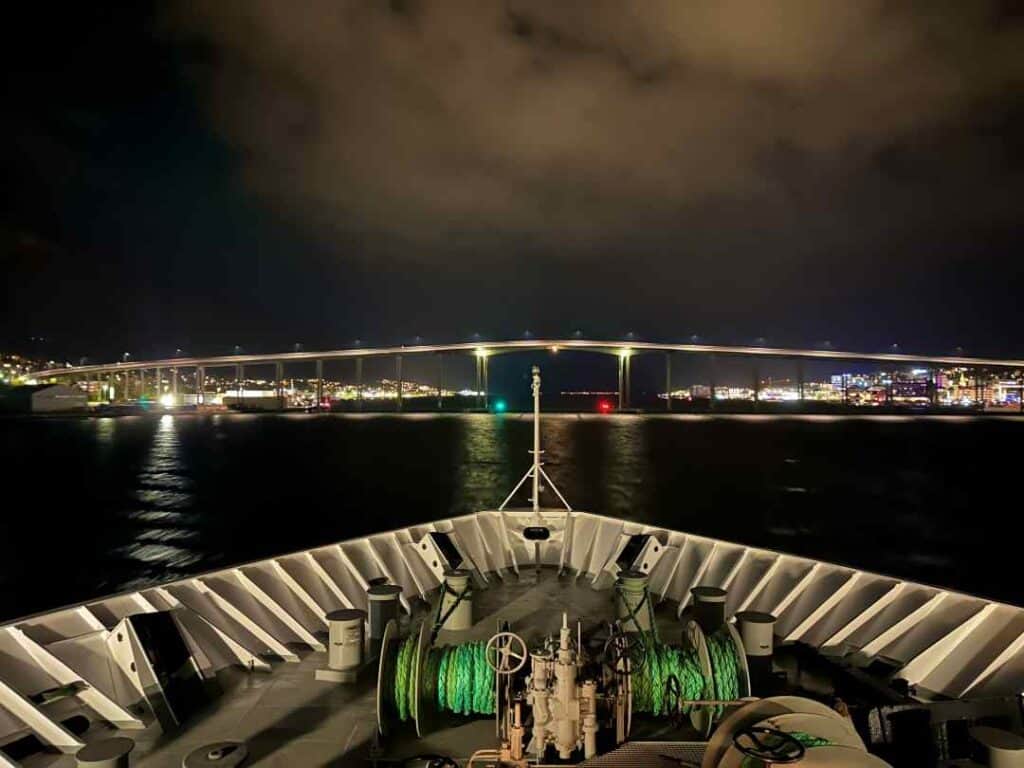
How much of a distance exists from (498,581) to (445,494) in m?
37.0

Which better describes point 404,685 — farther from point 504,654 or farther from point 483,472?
point 483,472

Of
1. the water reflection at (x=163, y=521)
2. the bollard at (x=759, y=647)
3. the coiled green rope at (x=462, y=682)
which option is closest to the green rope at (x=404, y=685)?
the coiled green rope at (x=462, y=682)

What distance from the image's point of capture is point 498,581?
1040 centimetres

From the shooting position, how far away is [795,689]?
674 cm

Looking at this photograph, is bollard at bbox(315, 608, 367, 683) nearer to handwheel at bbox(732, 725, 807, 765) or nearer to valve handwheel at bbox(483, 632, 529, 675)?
valve handwheel at bbox(483, 632, 529, 675)

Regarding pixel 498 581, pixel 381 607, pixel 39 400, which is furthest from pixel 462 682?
pixel 39 400

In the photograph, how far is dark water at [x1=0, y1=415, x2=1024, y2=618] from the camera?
94.2ft

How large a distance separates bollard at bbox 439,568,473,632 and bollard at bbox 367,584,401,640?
30.9 inches

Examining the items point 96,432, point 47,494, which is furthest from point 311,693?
point 96,432

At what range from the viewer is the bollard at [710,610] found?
734 centimetres

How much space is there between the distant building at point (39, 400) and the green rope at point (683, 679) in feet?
545

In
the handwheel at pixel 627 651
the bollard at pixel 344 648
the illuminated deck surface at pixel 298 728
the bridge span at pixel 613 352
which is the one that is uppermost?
the bridge span at pixel 613 352

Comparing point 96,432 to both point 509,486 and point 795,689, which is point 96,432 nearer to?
point 509,486

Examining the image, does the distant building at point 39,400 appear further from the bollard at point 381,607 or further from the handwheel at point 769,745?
the handwheel at point 769,745
